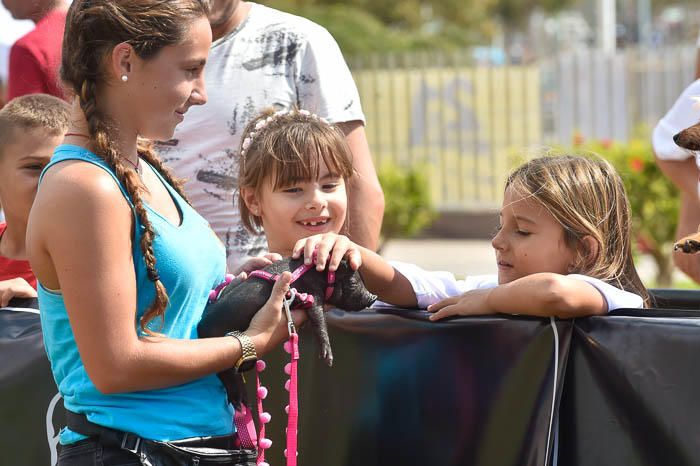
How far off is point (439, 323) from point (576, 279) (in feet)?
1.19

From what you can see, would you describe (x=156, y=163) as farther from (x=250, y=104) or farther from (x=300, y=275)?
(x=250, y=104)

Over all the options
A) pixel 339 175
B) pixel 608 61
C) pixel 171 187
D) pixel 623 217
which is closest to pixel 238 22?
pixel 339 175

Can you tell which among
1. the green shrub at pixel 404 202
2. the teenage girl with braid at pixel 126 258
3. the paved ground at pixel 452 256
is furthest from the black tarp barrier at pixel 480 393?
the green shrub at pixel 404 202

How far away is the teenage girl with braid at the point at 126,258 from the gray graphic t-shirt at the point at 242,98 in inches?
40.8

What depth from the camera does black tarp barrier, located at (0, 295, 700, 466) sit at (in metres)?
2.40

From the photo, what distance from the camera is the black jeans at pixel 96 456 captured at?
2.24 meters

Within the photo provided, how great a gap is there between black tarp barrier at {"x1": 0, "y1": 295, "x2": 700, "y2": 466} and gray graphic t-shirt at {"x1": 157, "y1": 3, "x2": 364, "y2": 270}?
2.30 ft

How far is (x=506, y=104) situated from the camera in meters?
13.7

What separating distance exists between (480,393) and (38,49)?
2.11m

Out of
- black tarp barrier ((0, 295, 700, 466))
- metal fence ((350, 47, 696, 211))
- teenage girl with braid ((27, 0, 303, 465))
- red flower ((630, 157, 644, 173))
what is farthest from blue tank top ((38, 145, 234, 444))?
metal fence ((350, 47, 696, 211))

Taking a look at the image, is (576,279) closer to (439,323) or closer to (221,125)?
(439,323)

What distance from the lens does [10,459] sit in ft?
10.1

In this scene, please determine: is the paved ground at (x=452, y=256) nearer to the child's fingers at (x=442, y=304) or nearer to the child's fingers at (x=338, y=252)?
the child's fingers at (x=442, y=304)

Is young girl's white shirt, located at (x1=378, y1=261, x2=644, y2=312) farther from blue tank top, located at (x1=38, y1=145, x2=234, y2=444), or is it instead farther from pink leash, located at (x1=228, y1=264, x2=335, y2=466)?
blue tank top, located at (x1=38, y1=145, x2=234, y2=444)
